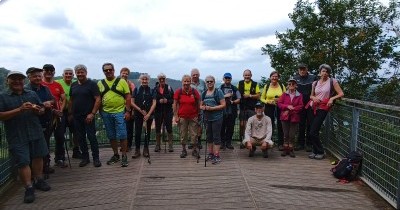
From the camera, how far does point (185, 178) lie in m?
6.71

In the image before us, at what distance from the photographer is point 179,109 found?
8219mm

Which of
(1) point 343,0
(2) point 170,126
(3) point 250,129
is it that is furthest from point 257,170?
(1) point 343,0

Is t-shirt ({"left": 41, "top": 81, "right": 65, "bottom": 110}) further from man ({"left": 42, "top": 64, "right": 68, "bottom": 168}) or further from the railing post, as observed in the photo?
the railing post

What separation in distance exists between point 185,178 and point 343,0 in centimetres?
944

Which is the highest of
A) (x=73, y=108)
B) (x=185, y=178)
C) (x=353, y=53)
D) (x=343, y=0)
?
(x=343, y=0)

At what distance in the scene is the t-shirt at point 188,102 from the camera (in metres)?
8.10

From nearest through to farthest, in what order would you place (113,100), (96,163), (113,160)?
(113,100)
(96,163)
(113,160)

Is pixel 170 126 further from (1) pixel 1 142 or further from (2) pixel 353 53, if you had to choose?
(2) pixel 353 53

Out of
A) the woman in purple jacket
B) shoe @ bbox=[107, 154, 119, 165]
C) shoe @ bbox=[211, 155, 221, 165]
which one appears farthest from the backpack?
shoe @ bbox=[107, 154, 119, 165]

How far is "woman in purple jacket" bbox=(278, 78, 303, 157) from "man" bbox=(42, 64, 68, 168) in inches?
166

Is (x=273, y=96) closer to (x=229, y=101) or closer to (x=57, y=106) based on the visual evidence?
(x=229, y=101)

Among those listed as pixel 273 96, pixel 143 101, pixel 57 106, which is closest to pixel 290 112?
pixel 273 96

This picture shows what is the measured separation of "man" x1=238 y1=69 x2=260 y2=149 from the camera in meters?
→ 8.88

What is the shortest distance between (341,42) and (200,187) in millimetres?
9055
